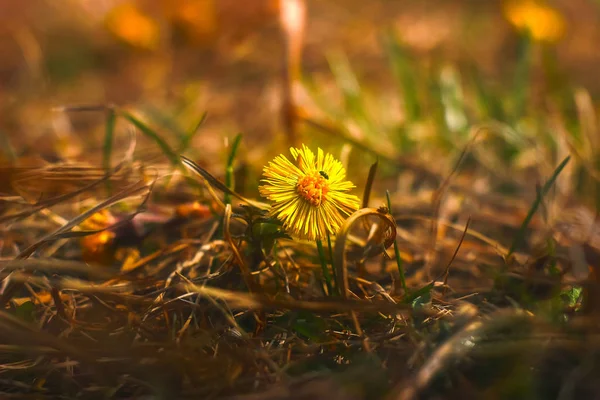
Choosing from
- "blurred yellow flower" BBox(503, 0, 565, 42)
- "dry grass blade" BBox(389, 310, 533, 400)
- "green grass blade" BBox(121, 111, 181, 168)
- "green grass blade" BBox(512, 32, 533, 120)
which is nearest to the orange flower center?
"dry grass blade" BBox(389, 310, 533, 400)

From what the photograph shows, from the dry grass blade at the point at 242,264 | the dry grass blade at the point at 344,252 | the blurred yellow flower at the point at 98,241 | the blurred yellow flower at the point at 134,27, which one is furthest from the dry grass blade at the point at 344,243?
the blurred yellow flower at the point at 134,27

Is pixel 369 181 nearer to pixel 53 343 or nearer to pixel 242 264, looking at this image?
pixel 242 264

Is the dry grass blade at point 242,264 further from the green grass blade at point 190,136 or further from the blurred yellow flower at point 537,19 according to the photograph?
the blurred yellow flower at point 537,19

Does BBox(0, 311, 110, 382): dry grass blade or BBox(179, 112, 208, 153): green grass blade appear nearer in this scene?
BBox(0, 311, 110, 382): dry grass blade

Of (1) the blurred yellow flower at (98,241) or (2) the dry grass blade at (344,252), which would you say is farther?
(1) the blurred yellow flower at (98,241)

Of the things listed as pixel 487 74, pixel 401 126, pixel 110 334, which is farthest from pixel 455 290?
pixel 487 74

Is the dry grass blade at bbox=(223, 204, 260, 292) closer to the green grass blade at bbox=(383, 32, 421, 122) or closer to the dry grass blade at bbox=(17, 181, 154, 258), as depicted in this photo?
the dry grass blade at bbox=(17, 181, 154, 258)

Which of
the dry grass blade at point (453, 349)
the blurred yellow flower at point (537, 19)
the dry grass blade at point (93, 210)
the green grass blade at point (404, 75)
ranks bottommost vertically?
the dry grass blade at point (453, 349)
